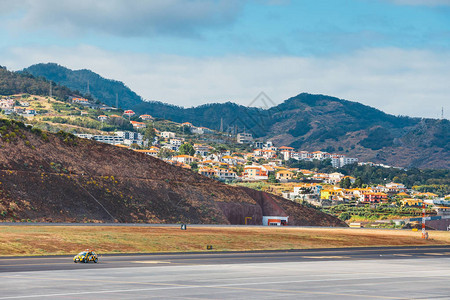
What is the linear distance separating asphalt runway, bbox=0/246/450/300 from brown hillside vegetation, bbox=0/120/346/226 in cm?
4671

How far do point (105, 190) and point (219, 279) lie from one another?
7506 centimetres

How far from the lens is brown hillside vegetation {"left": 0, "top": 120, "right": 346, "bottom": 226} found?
8838 centimetres

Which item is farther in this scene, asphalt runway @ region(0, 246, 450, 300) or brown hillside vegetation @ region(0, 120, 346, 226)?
brown hillside vegetation @ region(0, 120, 346, 226)

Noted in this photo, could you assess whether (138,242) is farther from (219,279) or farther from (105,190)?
(105,190)

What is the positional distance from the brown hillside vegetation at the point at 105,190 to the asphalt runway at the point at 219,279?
1839 inches

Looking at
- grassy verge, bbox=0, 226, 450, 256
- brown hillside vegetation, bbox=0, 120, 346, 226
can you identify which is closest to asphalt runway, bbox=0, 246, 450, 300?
grassy verge, bbox=0, 226, 450, 256

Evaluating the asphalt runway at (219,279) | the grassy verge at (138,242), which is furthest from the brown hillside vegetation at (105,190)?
the asphalt runway at (219,279)

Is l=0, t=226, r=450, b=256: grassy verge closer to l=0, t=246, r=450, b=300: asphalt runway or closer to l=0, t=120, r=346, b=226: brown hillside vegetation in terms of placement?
l=0, t=246, r=450, b=300: asphalt runway

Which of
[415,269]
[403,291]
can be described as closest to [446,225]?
[415,269]

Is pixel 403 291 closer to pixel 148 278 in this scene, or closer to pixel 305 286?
pixel 305 286

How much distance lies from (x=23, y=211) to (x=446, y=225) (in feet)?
330

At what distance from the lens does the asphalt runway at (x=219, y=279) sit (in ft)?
80.2

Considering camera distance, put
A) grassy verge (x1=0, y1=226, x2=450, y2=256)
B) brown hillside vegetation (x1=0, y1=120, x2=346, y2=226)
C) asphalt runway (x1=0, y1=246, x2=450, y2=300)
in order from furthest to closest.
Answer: brown hillside vegetation (x1=0, y1=120, x2=346, y2=226)
grassy verge (x1=0, y1=226, x2=450, y2=256)
asphalt runway (x1=0, y1=246, x2=450, y2=300)

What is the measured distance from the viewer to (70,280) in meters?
28.6
